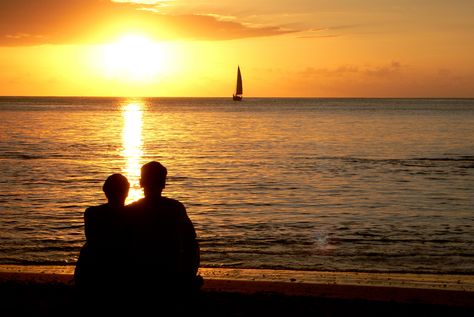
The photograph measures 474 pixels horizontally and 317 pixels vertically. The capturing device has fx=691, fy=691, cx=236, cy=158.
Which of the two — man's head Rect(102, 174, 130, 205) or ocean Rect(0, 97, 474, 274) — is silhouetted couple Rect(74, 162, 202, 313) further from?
ocean Rect(0, 97, 474, 274)

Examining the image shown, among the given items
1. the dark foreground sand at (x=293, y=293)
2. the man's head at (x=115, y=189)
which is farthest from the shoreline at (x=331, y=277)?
the man's head at (x=115, y=189)

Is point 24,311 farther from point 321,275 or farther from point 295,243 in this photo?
point 295,243

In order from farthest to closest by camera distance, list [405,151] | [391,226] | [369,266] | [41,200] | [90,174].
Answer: [405,151] → [90,174] → [41,200] → [391,226] → [369,266]

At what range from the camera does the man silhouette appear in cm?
487

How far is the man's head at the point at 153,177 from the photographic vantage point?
4848 millimetres

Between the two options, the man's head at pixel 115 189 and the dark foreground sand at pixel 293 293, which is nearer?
the man's head at pixel 115 189

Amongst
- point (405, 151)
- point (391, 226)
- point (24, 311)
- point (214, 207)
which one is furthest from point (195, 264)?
point (405, 151)

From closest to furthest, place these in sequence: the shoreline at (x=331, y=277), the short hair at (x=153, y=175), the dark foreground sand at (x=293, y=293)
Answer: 1. the short hair at (x=153, y=175)
2. the dark foreground sand at (x=293, y=293)
3. the shoreline at (x=331, y=277)

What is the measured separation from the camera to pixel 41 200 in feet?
68.4

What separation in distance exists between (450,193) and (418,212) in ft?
15.2

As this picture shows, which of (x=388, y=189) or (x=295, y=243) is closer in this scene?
(x=295, y=243)

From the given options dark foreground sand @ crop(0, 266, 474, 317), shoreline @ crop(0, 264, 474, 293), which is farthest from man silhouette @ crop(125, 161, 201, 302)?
shoreline @ crop(0, 264, 474, 293)

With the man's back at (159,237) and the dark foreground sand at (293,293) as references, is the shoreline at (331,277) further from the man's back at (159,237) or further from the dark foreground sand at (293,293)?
the man's back at (159,237)

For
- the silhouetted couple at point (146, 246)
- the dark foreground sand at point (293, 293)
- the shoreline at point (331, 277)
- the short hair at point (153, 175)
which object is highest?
the short hair at point (153, 175)
